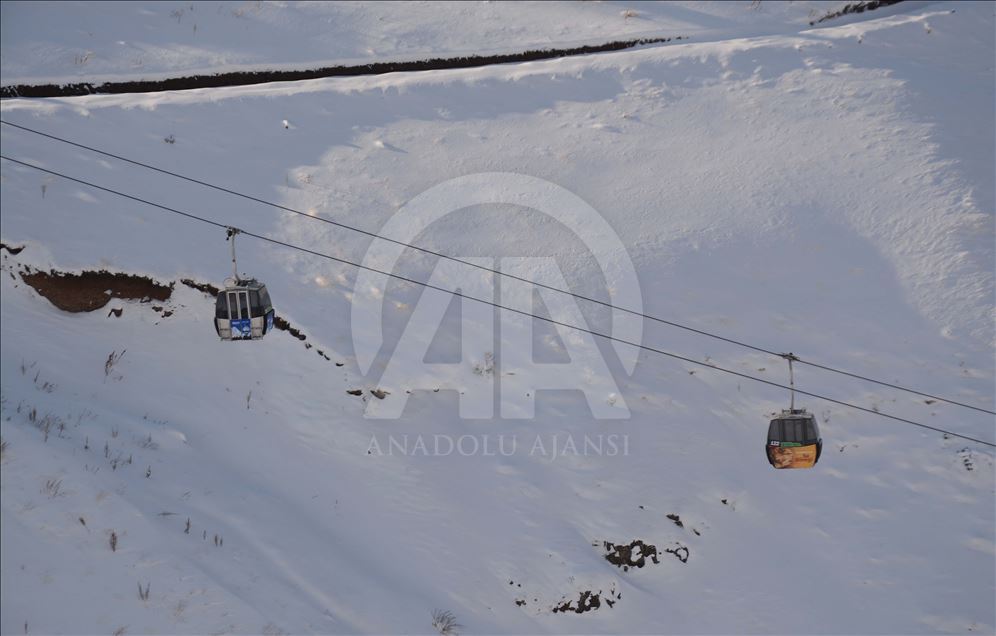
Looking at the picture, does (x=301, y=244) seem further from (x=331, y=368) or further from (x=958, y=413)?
(x=958, y=413)

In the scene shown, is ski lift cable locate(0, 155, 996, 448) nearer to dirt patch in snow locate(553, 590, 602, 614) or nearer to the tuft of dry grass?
dirt patch in snow locate(553, 590, 602, 614)

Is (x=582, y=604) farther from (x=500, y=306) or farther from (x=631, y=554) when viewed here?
(x=500, y=306)

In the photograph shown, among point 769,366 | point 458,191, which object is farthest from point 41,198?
point 769,366

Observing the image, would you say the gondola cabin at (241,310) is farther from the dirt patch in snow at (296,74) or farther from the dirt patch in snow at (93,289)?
the dirt patch in snow at (296,74)

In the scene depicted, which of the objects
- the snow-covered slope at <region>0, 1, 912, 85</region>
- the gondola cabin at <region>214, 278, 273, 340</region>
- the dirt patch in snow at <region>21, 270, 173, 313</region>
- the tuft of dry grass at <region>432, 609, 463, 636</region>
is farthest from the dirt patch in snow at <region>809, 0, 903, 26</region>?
the tuft of dry grass at <region>432, 609, 463, 636</region>

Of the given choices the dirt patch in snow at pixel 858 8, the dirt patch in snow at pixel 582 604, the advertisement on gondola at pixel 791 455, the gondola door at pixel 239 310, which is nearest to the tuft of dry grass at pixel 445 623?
the dirt patch in snow at pixel 582 604

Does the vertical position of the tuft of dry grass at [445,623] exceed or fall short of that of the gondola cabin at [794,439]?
it falls short
